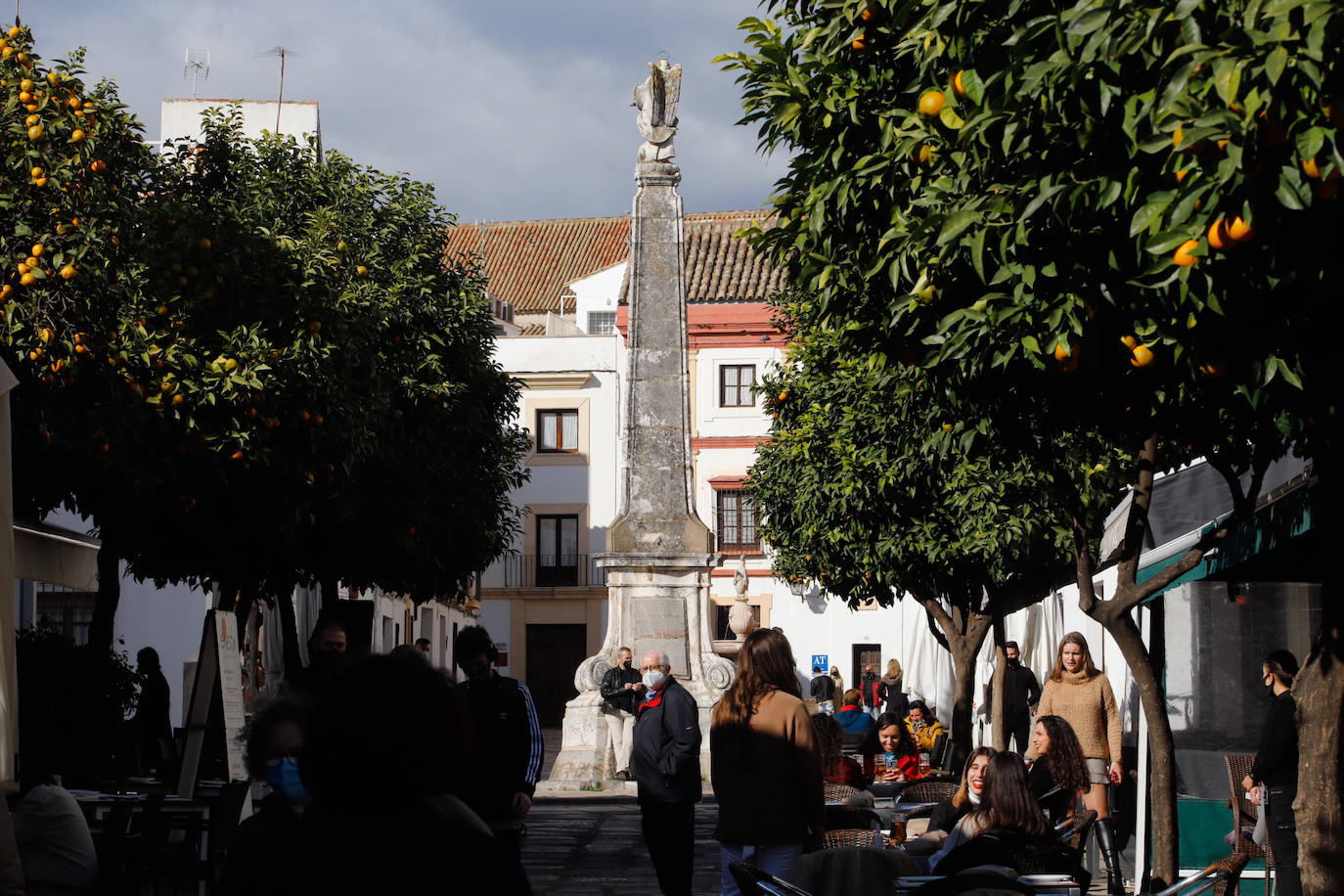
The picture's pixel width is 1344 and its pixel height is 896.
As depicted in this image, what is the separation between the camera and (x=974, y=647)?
2383 cm

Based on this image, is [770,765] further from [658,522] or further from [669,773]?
[658,522]

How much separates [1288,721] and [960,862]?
2.98 metres

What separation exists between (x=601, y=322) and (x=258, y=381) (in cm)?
3790

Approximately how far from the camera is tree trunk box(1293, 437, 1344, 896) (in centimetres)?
646

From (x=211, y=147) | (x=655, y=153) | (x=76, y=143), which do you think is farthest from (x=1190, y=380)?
(x=655, y=153)

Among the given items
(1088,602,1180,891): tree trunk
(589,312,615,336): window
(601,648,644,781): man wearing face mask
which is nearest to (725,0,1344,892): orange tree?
(1088,602,1180,891): tree trunk

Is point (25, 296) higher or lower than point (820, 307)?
higher

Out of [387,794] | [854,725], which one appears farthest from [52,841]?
[854,725]

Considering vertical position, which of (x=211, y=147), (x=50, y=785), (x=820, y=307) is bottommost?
(x=50, y=785)

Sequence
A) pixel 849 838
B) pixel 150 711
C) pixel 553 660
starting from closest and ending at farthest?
pixel 849 838, pixel 150 711, pixel 553 660

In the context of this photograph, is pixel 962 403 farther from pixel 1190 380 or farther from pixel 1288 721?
pixel 1288 721

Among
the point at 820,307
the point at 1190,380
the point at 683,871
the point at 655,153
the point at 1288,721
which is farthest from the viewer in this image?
the point at 655,153

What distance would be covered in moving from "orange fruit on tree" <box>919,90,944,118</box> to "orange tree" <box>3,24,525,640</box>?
6845 millimetres

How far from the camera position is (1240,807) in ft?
34.0
